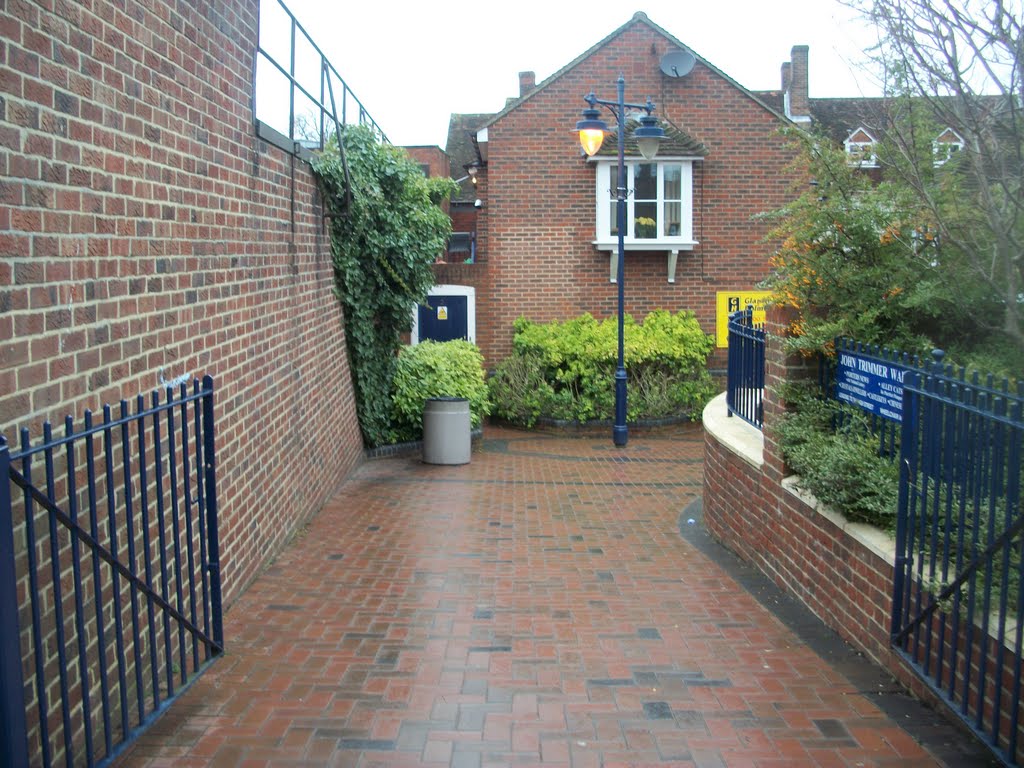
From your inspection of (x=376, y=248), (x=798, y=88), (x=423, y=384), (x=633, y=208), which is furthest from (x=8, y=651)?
(x=798, y=88)

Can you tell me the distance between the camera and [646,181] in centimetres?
1833

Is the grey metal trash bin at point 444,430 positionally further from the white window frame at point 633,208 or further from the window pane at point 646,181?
the window pane at point 646,181

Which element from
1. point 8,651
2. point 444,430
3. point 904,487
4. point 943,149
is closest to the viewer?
point 8,651

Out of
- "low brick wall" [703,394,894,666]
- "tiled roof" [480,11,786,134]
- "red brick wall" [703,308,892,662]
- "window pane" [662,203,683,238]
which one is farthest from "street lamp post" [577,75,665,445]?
"red brick wall" [703,308,892,662]

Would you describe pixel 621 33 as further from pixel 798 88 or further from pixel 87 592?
pixel 87 592

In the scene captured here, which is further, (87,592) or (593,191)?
(593,191)

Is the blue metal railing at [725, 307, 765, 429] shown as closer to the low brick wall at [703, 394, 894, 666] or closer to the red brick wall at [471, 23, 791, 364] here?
the low brick wall at [703, 394, 894, 666]

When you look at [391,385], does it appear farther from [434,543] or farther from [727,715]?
[727,715]

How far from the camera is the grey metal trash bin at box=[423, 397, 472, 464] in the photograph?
518 inches

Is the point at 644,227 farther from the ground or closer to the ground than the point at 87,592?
farther from the ground

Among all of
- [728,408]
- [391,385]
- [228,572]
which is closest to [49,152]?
[228,572]

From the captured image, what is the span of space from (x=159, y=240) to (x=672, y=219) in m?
14.0

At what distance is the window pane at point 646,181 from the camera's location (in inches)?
720

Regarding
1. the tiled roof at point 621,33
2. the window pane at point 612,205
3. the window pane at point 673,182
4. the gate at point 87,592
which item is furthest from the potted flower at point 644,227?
the gate at point 87,592
